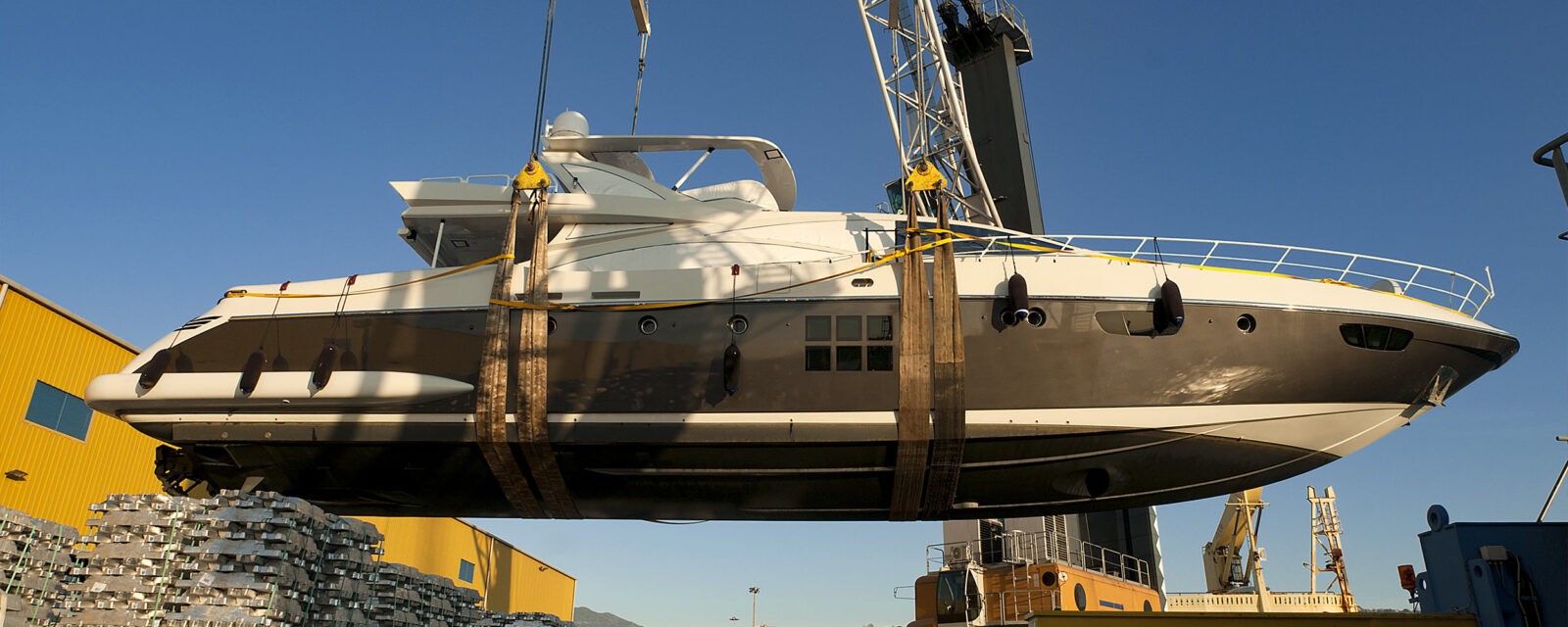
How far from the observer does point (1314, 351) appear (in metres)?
9.66

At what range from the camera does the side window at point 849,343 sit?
31.9 feet

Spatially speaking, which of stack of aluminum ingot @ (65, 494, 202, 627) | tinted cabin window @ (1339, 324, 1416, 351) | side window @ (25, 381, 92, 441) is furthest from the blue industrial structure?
side window @ (25, 381, 92, 441)

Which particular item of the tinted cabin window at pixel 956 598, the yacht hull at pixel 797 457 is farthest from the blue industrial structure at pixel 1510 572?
the tinted cabin window at pixel 956 598

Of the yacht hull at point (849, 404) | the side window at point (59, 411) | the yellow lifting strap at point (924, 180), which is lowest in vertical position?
the yacht hull at point (849, 404)

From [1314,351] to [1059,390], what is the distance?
2853 mm

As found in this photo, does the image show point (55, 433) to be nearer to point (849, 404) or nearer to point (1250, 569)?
point (849, 404)

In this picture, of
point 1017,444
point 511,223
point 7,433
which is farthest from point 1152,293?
point 7,433

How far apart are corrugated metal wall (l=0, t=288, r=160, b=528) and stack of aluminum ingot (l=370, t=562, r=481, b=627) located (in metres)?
8.25

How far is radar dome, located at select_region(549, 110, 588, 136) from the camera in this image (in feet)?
44.4

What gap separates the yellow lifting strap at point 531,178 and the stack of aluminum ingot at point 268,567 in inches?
179

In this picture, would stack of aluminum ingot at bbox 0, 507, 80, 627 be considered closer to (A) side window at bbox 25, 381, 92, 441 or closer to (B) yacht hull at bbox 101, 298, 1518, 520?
(B) yacht hull at bbox 101, 298, 1518, 520

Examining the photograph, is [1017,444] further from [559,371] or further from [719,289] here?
[559,371]

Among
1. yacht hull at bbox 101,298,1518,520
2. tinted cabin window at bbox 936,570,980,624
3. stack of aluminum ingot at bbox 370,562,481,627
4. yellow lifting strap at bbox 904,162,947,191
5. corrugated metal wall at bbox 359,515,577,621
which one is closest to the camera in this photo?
yacht hull at bbox 101,298,1518,520

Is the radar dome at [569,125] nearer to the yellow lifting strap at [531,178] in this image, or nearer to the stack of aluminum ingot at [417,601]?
the yellow lifting strap at [531,178]
